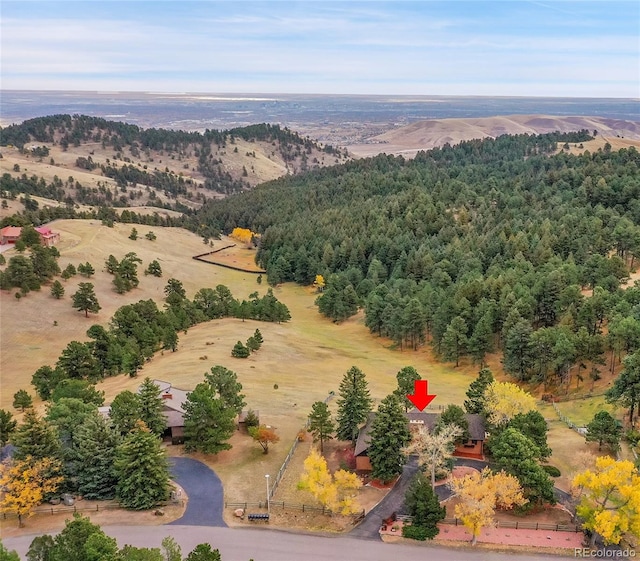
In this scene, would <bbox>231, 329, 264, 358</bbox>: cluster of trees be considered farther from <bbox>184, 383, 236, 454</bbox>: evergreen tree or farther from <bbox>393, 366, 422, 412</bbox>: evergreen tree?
<bbox>184, 383, 236, 454</bbox>: evergreen tree

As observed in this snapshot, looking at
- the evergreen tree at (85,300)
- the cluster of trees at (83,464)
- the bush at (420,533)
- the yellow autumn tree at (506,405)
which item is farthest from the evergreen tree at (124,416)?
the evergreen tree at (85,300)

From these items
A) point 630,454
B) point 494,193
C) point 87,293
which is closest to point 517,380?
point 630,454

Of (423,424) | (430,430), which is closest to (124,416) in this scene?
(423,424)

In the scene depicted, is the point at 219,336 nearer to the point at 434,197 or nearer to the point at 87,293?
the point at 87,293

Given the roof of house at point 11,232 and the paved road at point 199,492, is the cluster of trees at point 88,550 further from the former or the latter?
the roof of house at point 11,232

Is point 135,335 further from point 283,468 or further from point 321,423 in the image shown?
point 283,468
